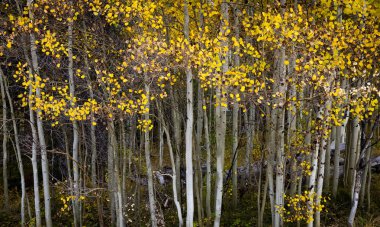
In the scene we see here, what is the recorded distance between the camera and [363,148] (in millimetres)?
7805

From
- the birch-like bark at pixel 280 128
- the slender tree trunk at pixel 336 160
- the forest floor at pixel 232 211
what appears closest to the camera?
the birch-like bark at pixel 280 128

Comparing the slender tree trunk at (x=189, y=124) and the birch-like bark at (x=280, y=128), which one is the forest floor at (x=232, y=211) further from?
the birch-like bark at (x=280, y=128)

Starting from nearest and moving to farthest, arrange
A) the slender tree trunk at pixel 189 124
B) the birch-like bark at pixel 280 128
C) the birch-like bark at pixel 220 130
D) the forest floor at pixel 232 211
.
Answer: the birch-like bark at pixel 280 128
the birch-like bark at pixel 220 130
the slender tree trunk at pixel 189 124
the forest floor at pixel 232 211

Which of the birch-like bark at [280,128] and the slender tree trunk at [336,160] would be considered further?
the slender tree trunk at [336,160]

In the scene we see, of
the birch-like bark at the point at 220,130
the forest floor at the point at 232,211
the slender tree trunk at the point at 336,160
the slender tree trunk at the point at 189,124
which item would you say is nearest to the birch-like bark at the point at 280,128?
the birch-like bark at the point at 220,130

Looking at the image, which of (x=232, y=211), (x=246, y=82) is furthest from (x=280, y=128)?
(x=232, y=211)

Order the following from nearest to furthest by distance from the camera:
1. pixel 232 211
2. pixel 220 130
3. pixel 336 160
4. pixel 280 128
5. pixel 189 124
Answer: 1. pixel 280 128
2. pixel 189 124
3. pixel 220 130
4. pixel 336 160
5. pixel 232 211

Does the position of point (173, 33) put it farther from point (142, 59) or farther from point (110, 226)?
point (110, 226)

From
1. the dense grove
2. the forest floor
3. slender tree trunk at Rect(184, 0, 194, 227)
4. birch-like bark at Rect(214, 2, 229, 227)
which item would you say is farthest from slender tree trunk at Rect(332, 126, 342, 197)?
slender tree trunk at Rect(184, 0, 194, 227)

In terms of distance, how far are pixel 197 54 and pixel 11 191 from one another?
12383 millimetres

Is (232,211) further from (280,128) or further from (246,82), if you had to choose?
(280,128)

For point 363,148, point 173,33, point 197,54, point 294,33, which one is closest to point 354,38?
point 294,33

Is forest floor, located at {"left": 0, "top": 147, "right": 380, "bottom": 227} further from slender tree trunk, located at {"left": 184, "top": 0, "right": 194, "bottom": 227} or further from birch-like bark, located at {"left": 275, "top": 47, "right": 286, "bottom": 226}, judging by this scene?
birch-like bark, located at {"left": 275, "top": 47, "right": 286, "bottom": 226}

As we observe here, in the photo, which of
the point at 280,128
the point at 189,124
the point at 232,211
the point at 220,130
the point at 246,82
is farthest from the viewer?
the point at 232,211
